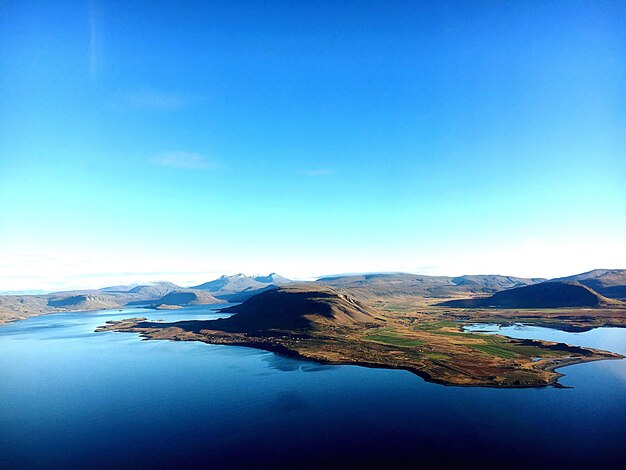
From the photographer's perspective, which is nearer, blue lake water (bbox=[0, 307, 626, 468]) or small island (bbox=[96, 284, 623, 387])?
blue lake water (bbox=[0, 307, 626, 468])

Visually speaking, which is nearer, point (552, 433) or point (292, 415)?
point (552, 433)

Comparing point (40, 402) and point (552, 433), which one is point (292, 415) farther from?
point (40, 402)

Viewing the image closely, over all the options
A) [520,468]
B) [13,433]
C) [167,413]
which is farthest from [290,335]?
[520,468]

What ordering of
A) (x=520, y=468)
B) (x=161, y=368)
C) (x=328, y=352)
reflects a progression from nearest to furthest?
(x=520, y=468) → (x=161, y=368) → (x=328, y=352)

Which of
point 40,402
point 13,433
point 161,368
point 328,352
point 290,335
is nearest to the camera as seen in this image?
point 13,433

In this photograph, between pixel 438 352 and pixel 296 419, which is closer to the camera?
pixel 296 419

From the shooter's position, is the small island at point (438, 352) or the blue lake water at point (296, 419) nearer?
the blue lake water at point (296, 419)

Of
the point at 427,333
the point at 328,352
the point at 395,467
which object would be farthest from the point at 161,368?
the point at 427,333

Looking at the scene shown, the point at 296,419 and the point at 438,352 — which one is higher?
the point at 438,352
